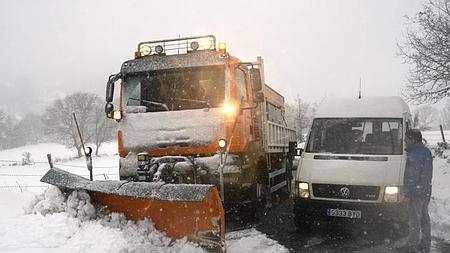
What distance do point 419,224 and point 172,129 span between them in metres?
4.16

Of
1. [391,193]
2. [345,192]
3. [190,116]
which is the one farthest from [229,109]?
Answer: [391,193]

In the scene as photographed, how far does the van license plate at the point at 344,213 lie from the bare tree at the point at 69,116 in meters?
60.6

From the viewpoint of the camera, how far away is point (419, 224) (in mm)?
6285

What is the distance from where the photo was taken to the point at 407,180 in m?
6.22

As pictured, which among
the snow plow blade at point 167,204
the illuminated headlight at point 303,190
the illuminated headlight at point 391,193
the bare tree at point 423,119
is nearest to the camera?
the snow plow blade at point 167,204

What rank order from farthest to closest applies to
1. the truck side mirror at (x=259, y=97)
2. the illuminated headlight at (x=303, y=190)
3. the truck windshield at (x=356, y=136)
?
1. the truck side mirror at (x=259, y=97)
2. the truck windshield at (x=356, y=136)
3. the illuminated headlight at (x=303, y=190)

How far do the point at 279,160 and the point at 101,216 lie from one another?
252 inches

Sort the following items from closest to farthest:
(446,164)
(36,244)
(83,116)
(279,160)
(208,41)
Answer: (36,244) → (208,41) → (279,160) → (446,164) → (83,116)

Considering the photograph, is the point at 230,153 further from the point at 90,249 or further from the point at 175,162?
the point at 90,249

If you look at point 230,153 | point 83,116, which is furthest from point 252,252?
point 83,116

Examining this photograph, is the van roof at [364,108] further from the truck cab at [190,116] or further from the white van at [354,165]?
the truck cab at [190,116]

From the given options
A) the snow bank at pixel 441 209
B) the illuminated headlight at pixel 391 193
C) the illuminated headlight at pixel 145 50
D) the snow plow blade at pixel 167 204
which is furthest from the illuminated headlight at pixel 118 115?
the snow bank at pixel 441 209

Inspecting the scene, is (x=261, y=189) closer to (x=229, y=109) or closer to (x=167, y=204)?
(x=229, y=109)

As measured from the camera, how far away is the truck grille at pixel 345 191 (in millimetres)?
6605
